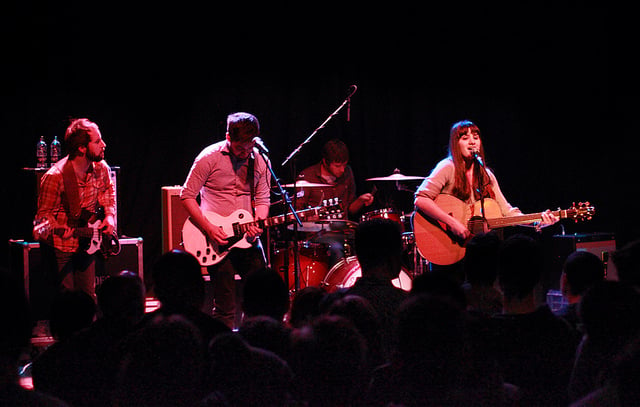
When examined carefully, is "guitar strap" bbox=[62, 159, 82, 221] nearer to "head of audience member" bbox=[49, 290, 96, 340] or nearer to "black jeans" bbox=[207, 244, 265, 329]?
"black jeans" bbox=[207, 244, 265, 329]

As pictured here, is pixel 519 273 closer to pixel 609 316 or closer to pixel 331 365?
pixel 609 316

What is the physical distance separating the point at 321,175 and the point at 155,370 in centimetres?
637

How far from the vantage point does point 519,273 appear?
8.98 ft

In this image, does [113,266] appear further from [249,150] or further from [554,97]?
[554,97]

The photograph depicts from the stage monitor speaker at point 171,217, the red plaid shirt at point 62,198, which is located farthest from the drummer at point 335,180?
the red plaid shirt at point 62,198

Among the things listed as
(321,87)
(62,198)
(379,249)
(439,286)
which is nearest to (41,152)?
(62,198)

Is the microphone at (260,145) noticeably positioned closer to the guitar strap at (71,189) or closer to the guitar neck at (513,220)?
→ the guitar strap at (71,189)

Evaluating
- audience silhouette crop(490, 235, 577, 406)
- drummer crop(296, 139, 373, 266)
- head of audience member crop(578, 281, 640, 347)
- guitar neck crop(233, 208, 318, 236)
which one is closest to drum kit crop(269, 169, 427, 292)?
drummer crop(296, 139, 373, 266)

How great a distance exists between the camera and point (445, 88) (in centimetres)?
952

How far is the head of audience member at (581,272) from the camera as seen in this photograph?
3.04 m

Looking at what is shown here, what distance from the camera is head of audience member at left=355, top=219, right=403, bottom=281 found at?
3.29m

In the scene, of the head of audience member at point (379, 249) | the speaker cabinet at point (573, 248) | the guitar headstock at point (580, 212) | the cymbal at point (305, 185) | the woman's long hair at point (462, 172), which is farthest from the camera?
the speaker cabinet at point (573, 248)

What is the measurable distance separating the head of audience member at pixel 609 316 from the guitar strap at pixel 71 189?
437 centimetres

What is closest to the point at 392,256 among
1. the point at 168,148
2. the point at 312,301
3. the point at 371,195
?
the point at 312,301
